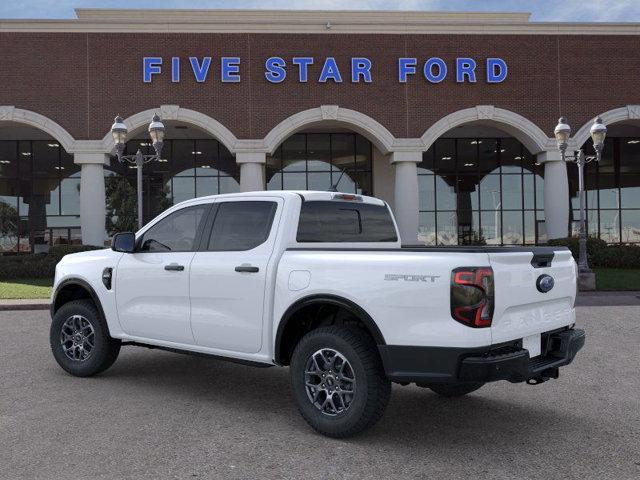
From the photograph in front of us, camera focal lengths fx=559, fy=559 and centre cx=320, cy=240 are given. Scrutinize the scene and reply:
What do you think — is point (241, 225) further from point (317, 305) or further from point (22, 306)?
point (22, 306)

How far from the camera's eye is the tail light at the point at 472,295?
12.2 feet

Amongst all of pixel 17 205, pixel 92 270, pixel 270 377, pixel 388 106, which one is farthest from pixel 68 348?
pixel 17 205

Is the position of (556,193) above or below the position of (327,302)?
above

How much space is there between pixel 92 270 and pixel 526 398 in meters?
4.78

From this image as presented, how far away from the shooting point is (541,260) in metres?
4.21

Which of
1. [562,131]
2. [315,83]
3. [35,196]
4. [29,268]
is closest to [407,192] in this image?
[315,83]

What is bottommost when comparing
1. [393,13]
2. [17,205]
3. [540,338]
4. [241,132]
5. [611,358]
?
[611,358]

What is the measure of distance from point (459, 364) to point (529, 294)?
79 cm

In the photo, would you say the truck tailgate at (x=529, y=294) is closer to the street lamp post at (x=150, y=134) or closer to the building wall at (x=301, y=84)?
the street lamp post at (x=150, y=134)

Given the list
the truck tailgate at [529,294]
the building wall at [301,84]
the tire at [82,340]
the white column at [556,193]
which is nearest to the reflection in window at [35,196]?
the building wall at [301,84]

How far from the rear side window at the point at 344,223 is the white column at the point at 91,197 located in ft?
61.8

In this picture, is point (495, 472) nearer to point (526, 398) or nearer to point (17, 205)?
point (526, 398)

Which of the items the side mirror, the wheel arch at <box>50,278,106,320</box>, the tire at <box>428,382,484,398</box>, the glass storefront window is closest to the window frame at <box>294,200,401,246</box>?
the tire at <box>428,382,484,398</box>

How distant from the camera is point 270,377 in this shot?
635 centimetres
